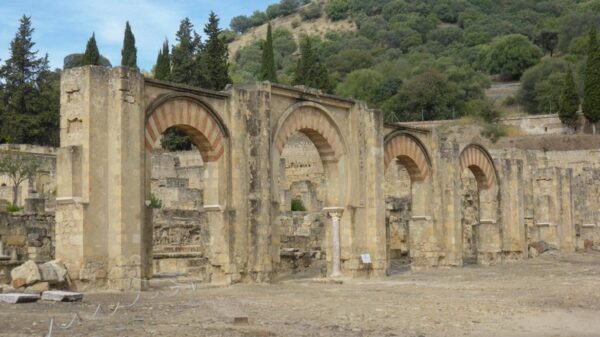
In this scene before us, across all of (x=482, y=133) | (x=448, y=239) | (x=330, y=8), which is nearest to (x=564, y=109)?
(x=482, y=133)

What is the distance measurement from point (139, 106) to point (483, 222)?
13.5 m

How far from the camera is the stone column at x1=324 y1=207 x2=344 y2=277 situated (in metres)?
17.5

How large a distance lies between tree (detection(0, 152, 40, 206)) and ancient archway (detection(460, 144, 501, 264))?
686 inches

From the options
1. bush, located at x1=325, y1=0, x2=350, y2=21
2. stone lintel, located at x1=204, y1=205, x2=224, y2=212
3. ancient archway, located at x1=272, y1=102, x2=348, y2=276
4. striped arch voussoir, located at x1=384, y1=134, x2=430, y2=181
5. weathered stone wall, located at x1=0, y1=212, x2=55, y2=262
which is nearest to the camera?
stone lintel, located at x1=204, y1=205, x2=224, y2=212

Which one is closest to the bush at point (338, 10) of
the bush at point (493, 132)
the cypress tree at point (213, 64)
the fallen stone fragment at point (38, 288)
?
the bush at point (493, 132)

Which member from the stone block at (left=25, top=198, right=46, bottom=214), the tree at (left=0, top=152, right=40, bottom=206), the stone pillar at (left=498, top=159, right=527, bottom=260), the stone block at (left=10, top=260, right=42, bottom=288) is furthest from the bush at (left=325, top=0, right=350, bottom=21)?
the stone block at (left=10, top=260, right=42, bottom=288)

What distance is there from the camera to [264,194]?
50.7 feet

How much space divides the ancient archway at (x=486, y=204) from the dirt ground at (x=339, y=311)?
7957 mm

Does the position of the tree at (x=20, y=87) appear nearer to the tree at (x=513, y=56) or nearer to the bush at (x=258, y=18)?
the tree at (x=513, y=56)

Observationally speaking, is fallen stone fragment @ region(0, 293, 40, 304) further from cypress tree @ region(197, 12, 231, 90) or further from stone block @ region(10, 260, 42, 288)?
cypress tree @ region(197, 12, 231, 90)

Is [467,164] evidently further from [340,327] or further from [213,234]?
[340,327]

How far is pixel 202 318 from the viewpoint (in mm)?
9305

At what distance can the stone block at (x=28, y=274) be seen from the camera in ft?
39.4

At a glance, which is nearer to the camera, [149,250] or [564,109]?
[149,250]
